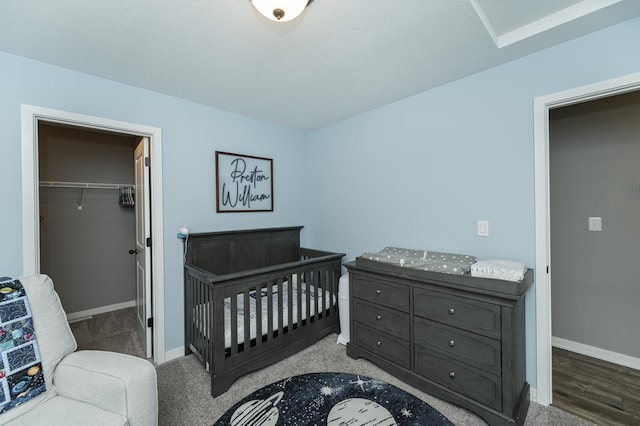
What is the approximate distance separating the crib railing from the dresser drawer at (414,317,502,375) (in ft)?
3.42

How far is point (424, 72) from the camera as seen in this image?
2090 mm

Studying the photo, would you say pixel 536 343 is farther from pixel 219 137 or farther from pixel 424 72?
pixel 219 137

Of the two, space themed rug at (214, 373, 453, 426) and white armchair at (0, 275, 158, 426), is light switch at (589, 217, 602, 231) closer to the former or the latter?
space themed rug at (214, 373, 453, 426)

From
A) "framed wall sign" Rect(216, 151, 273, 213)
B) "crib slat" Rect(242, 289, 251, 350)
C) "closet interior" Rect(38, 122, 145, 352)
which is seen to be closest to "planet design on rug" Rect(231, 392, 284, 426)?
"crib slat" Rect(242, 289, 251, 350)

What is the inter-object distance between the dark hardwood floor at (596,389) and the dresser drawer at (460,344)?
681mm

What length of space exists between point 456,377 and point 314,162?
263cm

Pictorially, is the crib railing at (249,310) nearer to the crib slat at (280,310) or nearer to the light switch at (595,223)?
the crib slat at (280,310)

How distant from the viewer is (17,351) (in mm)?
1246

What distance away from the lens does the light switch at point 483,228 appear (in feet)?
6.82

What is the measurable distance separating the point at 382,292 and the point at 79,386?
6.13ft

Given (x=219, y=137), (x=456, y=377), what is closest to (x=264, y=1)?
(x=219, y=137)

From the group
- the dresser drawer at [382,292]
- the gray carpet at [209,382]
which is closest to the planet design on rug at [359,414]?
the gray carpet at [209,382]

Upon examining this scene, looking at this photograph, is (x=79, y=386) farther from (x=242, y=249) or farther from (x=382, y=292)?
(x=382, y=292)

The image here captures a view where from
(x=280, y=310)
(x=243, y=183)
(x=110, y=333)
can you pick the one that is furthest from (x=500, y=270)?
(x=110, y=333)
